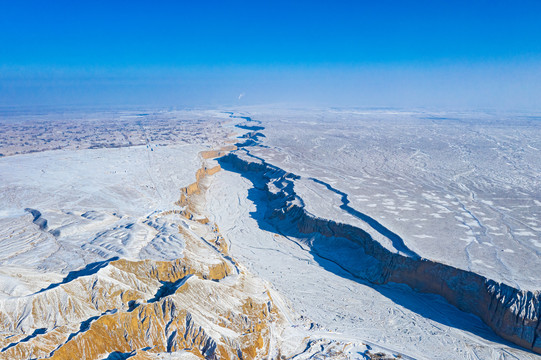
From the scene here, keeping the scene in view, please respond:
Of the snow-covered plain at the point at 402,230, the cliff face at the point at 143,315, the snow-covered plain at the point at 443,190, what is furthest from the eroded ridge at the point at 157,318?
the snow-covered plain at the point at 443,190

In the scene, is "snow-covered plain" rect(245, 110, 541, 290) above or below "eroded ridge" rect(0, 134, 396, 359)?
above

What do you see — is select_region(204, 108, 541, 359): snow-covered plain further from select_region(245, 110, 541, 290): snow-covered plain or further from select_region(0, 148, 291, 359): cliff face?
select_region(0, 148, 291, 359): cliff face

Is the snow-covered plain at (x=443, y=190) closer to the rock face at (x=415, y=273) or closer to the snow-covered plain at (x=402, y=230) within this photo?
the snow-covered plain at (x=402, y=230)

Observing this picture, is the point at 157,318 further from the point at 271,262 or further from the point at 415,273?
the point at 415,273

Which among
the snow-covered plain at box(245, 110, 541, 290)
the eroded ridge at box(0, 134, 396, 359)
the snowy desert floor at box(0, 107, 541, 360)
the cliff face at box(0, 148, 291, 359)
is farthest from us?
the snow-covered plain at box(245, 110, 541, 290)

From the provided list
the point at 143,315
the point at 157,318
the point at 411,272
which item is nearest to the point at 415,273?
the point at 411,272

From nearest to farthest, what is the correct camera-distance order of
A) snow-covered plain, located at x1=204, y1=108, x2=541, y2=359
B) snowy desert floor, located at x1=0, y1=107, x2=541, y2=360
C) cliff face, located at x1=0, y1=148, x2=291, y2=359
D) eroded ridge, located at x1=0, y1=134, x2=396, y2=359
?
cliff face, located at x1=0, y1=148, x2=291, y2=359
eroded ridge, located at x1=0, y1=134, x2=396, y2=359
snowy desert floor, located at x1=0, y1=107, x2=541, y2=360
snow-covered plain, located at x1=204, y1=108, x2=541, y2=359

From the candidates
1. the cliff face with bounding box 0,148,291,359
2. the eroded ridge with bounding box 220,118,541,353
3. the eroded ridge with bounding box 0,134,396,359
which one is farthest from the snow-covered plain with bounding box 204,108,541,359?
the cliff face with bounding box 0,148,291,359

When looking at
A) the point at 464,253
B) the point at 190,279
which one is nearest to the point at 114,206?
the point at 190,279

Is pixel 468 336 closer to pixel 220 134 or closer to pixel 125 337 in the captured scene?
pixel 125 337
